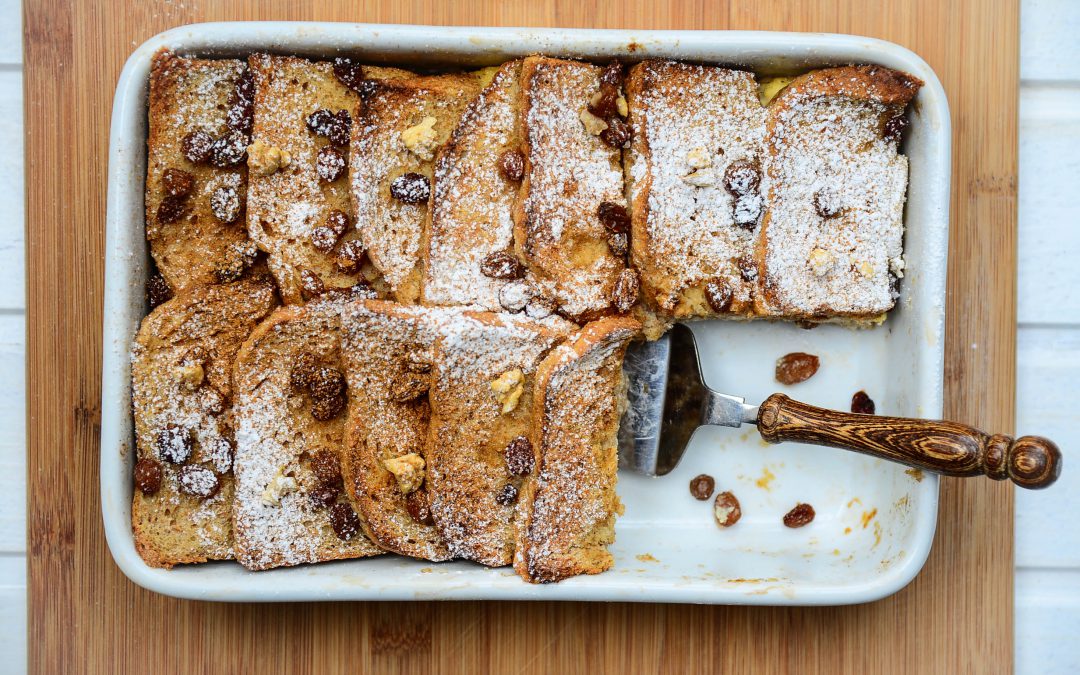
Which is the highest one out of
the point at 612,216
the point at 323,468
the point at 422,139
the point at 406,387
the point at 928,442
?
the point at 422,139

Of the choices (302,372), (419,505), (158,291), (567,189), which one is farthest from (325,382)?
(567,189)

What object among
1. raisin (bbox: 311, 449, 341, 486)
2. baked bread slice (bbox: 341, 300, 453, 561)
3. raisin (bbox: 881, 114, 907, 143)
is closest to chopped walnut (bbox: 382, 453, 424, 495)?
baked bread slice (bbox: 341, 300, 453, 561)

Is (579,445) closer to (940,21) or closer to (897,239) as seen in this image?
(897,239)

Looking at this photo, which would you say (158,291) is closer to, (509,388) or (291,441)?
(291,441)

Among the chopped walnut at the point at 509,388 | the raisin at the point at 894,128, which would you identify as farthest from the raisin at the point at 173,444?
the raisin at the point at 894,128

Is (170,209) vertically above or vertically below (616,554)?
above

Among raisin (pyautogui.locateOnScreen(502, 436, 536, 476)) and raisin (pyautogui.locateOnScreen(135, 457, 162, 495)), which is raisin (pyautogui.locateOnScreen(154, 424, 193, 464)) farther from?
raisin (pyautogui.locateOnScreen(502, 436, 536, 476))
